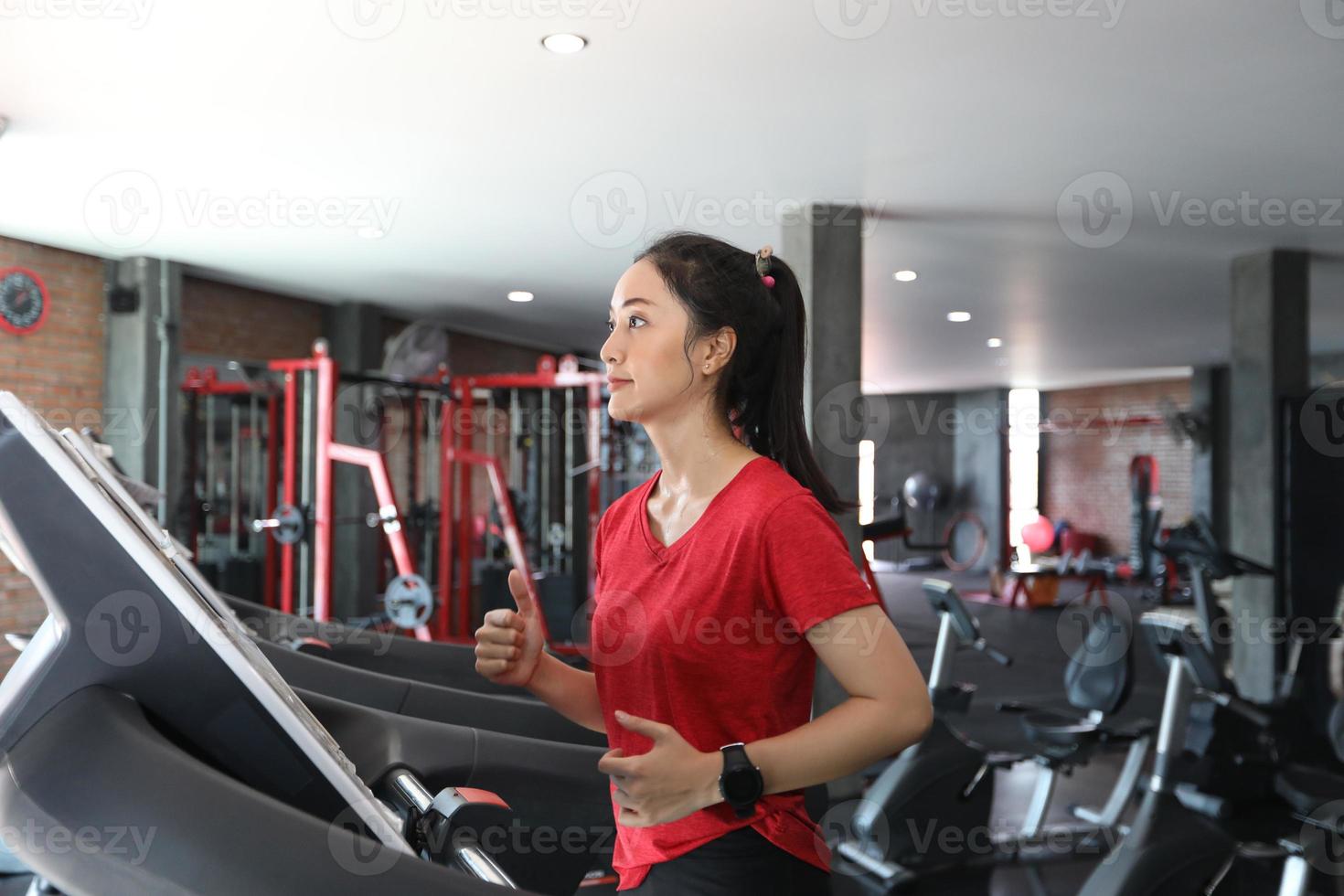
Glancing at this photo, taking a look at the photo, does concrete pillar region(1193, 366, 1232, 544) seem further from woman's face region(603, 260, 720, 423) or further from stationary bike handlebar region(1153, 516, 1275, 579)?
woman's face region(603, 260, 720, 423)

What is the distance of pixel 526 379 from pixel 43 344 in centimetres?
267

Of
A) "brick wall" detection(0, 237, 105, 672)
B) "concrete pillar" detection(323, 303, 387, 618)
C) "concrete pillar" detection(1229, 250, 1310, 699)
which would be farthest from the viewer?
"concrete pillar" detection(323, 303, 387, 618)

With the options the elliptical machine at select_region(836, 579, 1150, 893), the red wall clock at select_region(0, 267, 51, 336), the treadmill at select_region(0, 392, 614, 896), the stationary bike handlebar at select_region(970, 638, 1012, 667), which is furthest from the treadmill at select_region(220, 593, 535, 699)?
the red wall clock at select_region(0, 267, 51, 336)

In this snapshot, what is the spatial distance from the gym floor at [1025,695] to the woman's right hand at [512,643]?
8.14 feet

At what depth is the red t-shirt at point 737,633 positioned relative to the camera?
3.19 ft

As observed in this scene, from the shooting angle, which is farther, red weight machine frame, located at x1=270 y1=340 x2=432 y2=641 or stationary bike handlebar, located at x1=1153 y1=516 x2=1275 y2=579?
red weight machine frame, located at x1=270 y1=340 x2=432 y2=641

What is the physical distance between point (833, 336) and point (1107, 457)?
32.5ft

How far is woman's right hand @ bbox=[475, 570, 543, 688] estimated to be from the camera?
1.10 metres

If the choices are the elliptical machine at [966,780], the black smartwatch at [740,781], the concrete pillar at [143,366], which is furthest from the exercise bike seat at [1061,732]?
the concrete pillar at [143,366]

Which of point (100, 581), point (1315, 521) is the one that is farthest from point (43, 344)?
point (1315, 521)

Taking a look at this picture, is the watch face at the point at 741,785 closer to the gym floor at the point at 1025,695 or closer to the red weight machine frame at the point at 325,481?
the gym floor at the point at 1025,695

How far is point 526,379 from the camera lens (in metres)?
5.80

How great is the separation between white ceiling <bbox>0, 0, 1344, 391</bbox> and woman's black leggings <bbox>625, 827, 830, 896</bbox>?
7.28 feet

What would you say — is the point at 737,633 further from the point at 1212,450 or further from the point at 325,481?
the point at 1212,450
